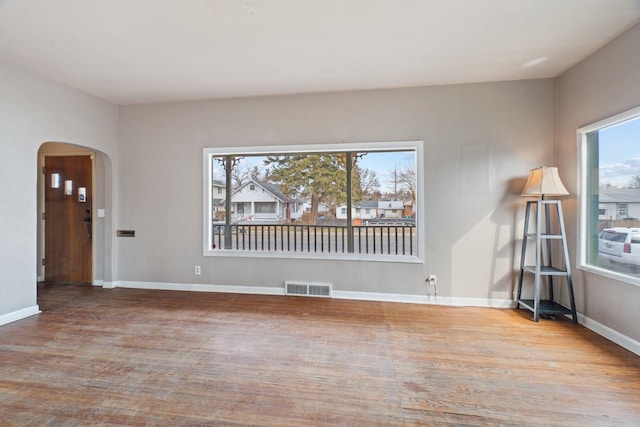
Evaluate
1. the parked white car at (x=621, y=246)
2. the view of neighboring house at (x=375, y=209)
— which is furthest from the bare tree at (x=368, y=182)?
the parked white car at (x=621, y=246)

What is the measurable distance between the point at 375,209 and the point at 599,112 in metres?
2.45

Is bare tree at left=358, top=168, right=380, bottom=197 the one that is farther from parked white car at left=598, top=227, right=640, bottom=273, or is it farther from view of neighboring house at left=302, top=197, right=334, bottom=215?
parked white car at left=598, top=227, right=640, bottom=273

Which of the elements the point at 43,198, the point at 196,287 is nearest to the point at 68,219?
the point at 43,198

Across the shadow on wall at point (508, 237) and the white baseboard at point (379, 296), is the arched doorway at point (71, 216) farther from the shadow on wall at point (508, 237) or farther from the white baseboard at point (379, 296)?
the shadow on wall at point (508, 237)

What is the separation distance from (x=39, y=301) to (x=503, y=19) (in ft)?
19.5

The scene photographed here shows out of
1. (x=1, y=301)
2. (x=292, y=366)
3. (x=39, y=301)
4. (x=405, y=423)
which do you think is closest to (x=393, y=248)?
(x=292, y=366)

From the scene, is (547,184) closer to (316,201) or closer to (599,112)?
(599,112)

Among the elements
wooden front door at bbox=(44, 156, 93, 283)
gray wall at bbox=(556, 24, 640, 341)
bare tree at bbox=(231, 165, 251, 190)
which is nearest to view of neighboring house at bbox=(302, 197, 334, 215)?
bare tree at bbox=(231, 165, 251, 190)

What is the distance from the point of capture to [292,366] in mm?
2260

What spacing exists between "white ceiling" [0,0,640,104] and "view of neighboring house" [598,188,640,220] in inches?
55.1

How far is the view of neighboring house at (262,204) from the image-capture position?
4.18 m

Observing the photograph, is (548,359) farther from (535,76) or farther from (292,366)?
(535,76)

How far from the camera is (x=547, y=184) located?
311 cm

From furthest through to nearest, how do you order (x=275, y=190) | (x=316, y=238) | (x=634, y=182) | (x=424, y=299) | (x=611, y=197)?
(x=275, y=190) < (x=316, y=238) < (x=424, y=299) < (x=611, y=197) < (x=634, y=182)
